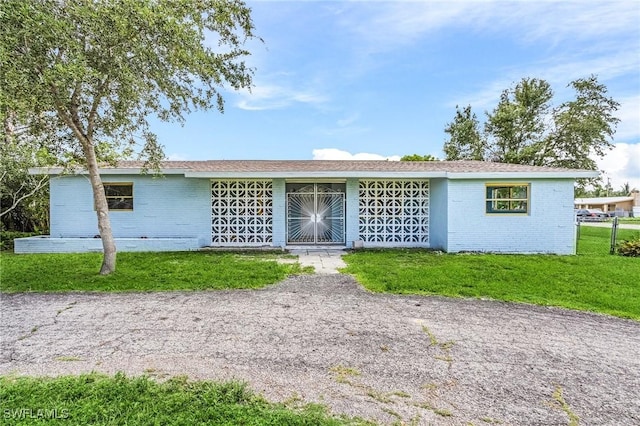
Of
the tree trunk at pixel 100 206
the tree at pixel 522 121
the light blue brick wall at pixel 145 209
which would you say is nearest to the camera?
the tree trunk at pixel 100 206

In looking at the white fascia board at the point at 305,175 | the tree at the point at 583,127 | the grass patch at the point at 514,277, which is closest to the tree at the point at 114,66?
the white fascia board at the point at 305,175

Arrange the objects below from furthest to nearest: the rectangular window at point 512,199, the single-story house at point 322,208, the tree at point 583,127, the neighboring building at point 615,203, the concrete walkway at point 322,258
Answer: the neighboring building at point 615,203, the tree at point 583,127, the rectangular window at point 512,199, the single-story house at point 322,208, the concrete walkway at point 322,258

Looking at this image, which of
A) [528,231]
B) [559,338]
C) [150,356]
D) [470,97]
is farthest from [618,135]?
[150,356]

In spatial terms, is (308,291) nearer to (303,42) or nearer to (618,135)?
(303,42)

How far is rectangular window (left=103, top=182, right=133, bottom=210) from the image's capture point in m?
11.6

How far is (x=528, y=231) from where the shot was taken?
1077cm

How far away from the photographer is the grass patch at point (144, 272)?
6461mm

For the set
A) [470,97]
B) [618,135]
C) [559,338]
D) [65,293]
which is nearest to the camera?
[559,338]

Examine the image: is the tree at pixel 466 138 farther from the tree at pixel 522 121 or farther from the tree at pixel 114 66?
the tree at pixel 114 66

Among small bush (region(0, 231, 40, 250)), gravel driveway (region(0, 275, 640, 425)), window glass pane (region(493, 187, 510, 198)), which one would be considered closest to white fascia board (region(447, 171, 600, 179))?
window glass pane (region(493, 187, 510, 198))

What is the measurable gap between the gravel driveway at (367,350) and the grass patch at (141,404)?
0.21 metres

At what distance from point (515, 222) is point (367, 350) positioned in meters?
8.94

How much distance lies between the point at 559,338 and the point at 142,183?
11.5 m

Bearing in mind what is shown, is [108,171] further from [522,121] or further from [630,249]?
[522,121]
